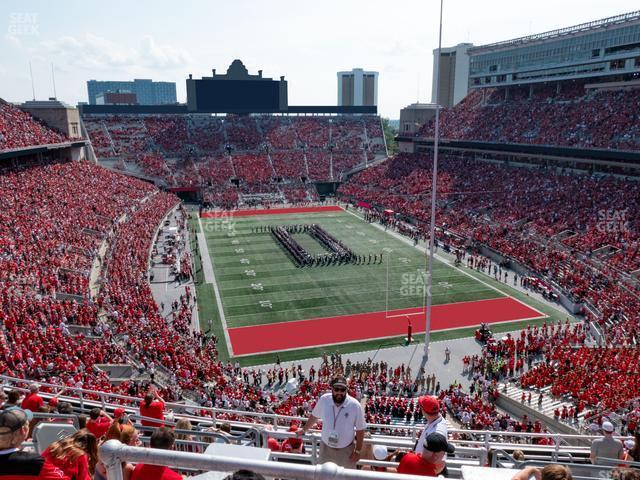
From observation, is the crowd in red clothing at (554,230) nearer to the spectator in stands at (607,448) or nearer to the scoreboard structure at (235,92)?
the spectator in stands at (607,448)

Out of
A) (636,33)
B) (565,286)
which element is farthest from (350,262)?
(636,33)

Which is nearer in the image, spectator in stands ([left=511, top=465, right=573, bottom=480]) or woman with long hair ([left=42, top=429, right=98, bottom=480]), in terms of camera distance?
spectator in stands ([left=511, top=465, right=573, bottom=480])

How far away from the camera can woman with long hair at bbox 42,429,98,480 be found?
10.8 feet

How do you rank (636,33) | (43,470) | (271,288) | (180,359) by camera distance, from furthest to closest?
(636,33)
(271,288)
(180,359)
(43,470)

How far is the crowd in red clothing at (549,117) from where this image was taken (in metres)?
38.8

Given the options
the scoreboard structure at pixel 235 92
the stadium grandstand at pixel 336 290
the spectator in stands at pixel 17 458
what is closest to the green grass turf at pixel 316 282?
the stadium grandstand at pixel 336 290

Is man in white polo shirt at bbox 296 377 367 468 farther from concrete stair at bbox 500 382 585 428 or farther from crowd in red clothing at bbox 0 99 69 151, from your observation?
crowd in red clothing at bbox 0 99 69 151

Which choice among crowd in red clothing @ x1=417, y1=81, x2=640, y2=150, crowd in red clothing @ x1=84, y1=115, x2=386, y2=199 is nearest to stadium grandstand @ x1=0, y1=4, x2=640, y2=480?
crowd in red clothing @ x1=417, y1=81, x2=640, y2=150

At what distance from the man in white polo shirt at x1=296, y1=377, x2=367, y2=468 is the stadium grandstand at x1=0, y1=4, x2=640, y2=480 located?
0.02 m

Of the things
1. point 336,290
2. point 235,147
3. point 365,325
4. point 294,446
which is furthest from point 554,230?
point 235,147

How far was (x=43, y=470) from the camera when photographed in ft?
9.73

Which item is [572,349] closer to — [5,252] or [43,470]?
[43,470]

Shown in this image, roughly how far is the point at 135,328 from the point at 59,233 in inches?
405

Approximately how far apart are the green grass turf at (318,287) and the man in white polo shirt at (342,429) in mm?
16023
